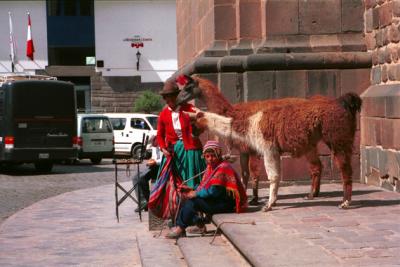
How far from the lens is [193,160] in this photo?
890cm

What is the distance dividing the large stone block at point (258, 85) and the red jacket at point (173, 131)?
249cm

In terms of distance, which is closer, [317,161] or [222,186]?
[222,186]

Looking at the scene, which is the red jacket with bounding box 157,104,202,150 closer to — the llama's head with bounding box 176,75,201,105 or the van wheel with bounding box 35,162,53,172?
the llama's head with bounding box 176,75,201,105

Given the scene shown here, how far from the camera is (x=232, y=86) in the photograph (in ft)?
38.3

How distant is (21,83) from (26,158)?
2.11m

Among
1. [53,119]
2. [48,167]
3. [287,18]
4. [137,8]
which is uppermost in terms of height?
[137,8]

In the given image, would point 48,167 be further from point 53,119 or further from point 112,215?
point 112,215

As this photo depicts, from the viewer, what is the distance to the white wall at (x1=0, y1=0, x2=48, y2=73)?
44.7 metres

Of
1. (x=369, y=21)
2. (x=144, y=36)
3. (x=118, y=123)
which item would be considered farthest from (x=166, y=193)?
(x=144, y=36)

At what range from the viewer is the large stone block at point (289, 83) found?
453 inches

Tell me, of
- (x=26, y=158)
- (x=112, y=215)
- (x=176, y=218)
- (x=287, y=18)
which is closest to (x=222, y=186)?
(x=176, y=218)

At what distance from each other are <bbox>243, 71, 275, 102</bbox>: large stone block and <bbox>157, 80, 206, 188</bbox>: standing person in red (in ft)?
8.31

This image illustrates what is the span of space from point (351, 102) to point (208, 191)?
1.85 meters

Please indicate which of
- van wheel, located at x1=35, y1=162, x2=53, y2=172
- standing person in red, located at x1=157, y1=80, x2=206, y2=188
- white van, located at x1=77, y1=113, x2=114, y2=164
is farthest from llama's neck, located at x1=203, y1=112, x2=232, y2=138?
white van, located at x1=77, y1=113, x2=114, y2=164
